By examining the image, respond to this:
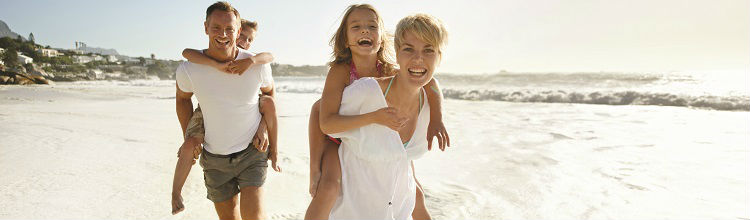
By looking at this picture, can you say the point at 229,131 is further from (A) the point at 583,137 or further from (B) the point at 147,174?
(A) the point at 583,137

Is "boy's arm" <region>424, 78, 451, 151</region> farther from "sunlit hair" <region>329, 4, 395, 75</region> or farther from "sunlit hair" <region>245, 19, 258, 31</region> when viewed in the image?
"sunlit hair" <region>245, 19, 258, 31</region>

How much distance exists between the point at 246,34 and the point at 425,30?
1.95 m

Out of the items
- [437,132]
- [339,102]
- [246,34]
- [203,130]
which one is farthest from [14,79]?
[437,132]

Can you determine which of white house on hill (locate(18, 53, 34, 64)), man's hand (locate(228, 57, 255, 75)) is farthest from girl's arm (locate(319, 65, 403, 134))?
white house on hill (locate(18, 53, 34, 64))

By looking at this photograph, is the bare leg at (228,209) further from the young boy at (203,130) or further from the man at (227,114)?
the young boy at (203,130)

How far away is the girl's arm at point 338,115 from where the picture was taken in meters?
1.88

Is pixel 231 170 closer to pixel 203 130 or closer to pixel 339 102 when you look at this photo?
pixel 203 130

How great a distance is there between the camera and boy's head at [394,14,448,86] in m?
1.97

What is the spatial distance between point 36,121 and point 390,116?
29.2 feet

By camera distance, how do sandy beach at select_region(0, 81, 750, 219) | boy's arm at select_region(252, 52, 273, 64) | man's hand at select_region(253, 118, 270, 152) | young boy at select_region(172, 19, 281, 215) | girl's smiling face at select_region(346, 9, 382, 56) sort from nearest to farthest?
girl's smiling face at select_region(346, 9, 382, 56)
young boy at select_region(172, 19, 281, 215)
boy's arm at select_region(252, 52, 273, 64)
man's hand at select_region(253, 118, 270, 152)
sandy beach at select_region(0, 81, 750, 219)

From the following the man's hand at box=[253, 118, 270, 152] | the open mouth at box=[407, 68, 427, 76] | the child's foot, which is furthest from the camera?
the man's hand at box=[253, 118, 270, 152]

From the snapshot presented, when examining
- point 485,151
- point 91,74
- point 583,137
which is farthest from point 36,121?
point 91,74

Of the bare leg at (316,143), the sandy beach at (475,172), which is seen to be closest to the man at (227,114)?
the sandy beach at (475,172)

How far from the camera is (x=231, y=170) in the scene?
2836 millimetres
